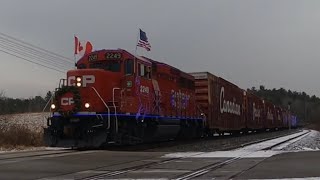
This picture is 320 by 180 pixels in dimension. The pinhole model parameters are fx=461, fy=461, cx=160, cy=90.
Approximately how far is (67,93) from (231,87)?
69.2 ft

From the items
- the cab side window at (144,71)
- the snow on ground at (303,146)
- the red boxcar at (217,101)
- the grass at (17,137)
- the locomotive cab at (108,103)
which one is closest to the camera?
the locomotive cab at (108,103)

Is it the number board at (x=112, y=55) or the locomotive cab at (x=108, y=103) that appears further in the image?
the number board at (x=112, y=55)

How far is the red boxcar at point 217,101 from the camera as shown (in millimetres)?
30922

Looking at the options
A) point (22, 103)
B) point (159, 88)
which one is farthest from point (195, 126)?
point (22, 103)

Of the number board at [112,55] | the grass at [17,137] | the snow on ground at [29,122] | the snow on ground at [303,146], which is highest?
the number board at [112,55]

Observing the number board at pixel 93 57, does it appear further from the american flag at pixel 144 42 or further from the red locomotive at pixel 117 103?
the american flag at pixel 144 42

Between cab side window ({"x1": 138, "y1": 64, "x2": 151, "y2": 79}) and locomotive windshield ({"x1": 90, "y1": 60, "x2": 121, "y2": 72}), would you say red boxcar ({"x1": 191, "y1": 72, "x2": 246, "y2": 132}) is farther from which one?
locomotive windshield ({"x1": 90, "y1": 60, "x2": 121, "y2": 72})

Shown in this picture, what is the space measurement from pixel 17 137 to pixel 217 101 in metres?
14.8

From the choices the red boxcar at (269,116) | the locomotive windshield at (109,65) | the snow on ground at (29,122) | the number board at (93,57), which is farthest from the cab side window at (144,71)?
the red boxcar at (269,116)

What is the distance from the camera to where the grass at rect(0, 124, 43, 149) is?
22.8 metres

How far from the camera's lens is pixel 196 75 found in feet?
104

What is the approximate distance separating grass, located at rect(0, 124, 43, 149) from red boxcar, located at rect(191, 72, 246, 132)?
443 inches

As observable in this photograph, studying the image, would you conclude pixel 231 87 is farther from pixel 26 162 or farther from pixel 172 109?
pixel 26 162

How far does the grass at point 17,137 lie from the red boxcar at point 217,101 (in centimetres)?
1125
